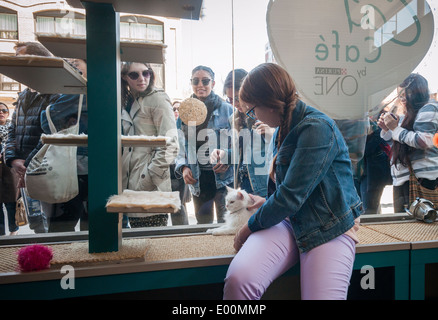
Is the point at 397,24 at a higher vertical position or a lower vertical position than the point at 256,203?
higher

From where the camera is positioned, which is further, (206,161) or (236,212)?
(206,161)

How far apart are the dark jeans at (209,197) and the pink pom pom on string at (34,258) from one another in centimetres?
118

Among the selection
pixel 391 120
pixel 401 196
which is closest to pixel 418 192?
pixel 401 196

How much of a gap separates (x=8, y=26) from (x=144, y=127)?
1160 millimetres

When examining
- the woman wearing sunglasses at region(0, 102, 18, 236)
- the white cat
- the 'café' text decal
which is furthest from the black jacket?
the 'café' text decal

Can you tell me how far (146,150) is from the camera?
5.61 ft

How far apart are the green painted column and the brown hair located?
0.56 m

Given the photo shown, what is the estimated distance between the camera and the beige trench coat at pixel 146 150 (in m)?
1.69

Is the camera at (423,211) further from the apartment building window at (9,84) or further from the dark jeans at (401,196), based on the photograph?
the apartment building window at (9,84)

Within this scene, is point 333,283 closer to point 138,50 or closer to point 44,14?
point 138,50

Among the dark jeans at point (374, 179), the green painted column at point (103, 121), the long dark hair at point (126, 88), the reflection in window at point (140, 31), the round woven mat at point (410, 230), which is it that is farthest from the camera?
the dark jeans at point (374, 179)

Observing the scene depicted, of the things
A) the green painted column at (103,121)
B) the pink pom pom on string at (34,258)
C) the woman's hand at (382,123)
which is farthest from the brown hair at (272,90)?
the woman's hand at (382,123)

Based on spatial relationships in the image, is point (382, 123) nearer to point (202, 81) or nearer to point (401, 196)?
point (401, 196)
